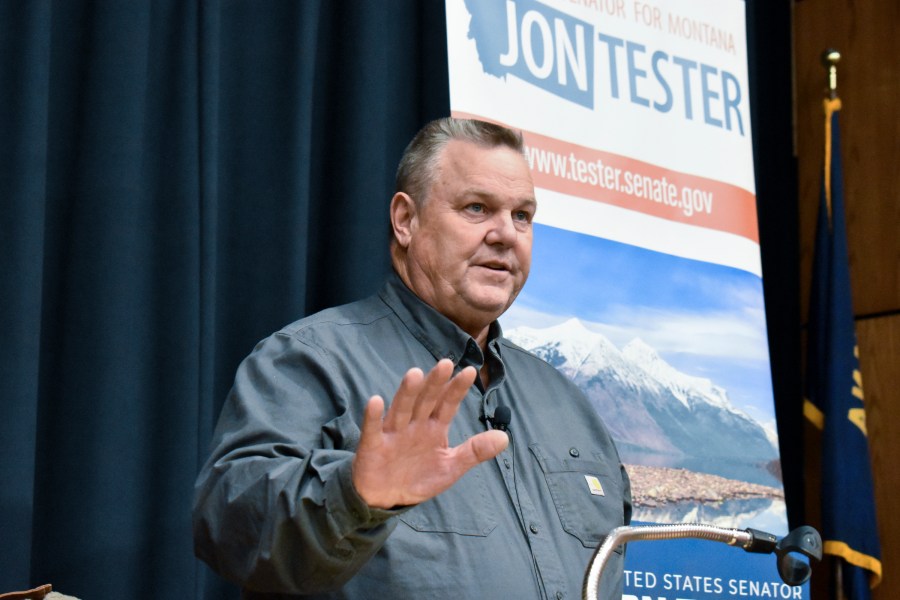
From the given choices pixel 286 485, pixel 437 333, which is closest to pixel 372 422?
pixel 286 485

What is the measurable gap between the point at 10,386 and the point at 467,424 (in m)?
1.07

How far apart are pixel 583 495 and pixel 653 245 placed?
164 cm

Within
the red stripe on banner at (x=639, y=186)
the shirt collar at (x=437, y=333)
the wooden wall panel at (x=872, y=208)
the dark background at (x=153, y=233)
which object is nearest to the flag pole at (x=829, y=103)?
the wooden wall panel at (x=872, y=208)

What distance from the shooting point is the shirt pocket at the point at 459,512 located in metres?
1.83

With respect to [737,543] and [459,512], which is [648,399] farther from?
[737,543]

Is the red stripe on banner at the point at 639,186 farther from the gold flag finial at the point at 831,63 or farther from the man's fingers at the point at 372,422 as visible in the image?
the man's fingers at the point at 372,422

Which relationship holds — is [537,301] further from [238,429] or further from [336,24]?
[238,429]

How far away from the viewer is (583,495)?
2.11m

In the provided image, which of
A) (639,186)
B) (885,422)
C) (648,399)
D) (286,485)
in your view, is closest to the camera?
(286,485)

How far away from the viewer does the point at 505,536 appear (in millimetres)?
1911

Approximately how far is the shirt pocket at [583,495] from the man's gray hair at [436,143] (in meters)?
0.57

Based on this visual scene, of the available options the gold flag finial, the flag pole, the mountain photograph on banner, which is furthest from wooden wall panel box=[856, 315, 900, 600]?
the gold flag finial

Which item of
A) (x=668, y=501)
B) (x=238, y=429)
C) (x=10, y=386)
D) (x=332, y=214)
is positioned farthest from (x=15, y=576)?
(x=668, y=501)

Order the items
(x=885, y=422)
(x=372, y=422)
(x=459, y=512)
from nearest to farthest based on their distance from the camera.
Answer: (x=372, y=422)
(x=459, y=512)
(x=885, y=422)
